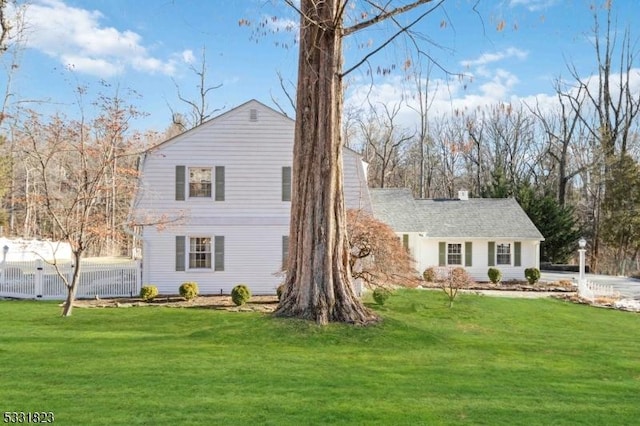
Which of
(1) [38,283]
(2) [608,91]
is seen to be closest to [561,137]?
(2) [608,91]

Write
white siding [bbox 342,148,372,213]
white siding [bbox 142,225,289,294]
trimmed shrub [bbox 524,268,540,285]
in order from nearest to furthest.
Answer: white siding [bbox 142,225,289,294] → white siding [bbox 342,148,372,213] → trimmed shrub [bbox 524,268,540,285]

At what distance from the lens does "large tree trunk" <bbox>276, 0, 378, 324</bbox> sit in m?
8.99

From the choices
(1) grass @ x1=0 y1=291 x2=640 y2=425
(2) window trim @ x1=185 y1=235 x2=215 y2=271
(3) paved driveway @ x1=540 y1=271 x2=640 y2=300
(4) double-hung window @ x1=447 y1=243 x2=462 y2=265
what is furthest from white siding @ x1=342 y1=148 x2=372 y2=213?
(3) paved driveway @ x1=540 y1=271 x2=640 y2=300

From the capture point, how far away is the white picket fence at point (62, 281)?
48.0ft

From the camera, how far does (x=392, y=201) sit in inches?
946

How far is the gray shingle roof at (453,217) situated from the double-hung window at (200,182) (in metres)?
9.17

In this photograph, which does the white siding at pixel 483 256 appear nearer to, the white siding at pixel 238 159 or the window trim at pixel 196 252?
the white siding at pixel 238 159

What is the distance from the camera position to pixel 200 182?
51.1 ft

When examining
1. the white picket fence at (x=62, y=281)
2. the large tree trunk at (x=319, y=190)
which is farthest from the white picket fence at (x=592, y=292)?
the white picket fence at (x=62, y=281)

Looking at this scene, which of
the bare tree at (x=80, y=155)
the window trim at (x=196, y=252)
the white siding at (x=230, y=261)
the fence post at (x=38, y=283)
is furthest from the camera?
the window trim at (x=196, y=252)

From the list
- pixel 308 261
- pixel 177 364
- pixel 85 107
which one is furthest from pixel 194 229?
pixel 177 364

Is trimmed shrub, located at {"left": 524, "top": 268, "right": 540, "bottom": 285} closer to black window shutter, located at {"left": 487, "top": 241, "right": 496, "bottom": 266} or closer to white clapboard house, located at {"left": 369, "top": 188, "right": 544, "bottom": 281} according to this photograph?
white clapboard house, located at {"left": 369, "top": 188, "right": 544, "bottom": 281}

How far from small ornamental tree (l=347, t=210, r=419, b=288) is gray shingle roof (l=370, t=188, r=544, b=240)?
29.2 ft

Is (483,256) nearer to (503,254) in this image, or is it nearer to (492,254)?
(492,254)
